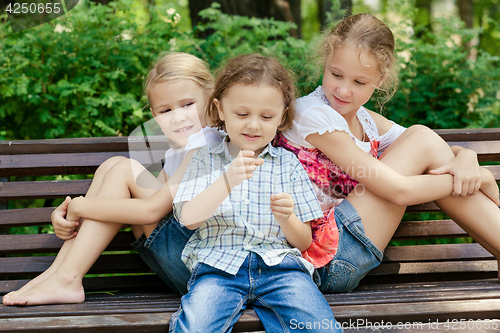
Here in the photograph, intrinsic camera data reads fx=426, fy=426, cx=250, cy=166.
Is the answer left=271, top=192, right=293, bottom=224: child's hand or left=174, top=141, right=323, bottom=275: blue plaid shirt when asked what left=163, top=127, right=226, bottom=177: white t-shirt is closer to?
left=174, top=141, right=323, bottom=275: blue plaid shirt

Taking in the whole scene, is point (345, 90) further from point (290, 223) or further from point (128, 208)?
point (128, 208)

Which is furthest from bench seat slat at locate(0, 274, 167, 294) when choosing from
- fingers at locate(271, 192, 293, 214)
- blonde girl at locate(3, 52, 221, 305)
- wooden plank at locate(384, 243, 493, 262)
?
wooden plank at locate(384, 243, 493, 262)

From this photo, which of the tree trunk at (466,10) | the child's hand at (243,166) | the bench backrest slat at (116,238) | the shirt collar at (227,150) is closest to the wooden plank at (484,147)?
the bench backrest slat at (116,238)

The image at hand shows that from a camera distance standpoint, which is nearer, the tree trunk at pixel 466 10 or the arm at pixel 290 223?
the arm at pixel 290 223

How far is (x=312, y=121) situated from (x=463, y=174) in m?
0.70

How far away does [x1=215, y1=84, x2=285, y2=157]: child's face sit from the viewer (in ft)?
5.64

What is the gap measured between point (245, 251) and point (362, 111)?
1047 millimetres

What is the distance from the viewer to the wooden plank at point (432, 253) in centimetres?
230

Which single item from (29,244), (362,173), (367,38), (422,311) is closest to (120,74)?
(29,244)

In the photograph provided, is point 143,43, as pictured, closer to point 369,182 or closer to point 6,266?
point 6,266

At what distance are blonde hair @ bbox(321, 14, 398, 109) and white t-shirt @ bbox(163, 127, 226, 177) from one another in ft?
2.13

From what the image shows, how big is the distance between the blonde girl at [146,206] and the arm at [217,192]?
8.7 inches

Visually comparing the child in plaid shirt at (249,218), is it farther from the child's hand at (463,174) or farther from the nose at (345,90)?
the child's hand at (463,174)

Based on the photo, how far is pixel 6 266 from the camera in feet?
7.06
